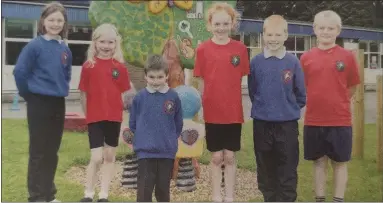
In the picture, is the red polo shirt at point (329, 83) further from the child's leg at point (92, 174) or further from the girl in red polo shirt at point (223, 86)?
the child's leg at point (92, 174)

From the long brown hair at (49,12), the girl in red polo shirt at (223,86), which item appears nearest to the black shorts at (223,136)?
the girl in red polo shirt at (223,86)

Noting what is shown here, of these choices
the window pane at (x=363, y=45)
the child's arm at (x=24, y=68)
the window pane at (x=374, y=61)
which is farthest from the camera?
the window pane at (x=374, y=61)

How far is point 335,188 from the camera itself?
10.4ft

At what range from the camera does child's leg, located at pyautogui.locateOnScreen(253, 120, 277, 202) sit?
9.96ft

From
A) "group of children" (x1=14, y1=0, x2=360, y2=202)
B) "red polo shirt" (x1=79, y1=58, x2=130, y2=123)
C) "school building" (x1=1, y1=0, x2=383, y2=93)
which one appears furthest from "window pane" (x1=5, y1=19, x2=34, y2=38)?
"red polo shirt" (x1=79, y1=58, x2=130, y2=123)

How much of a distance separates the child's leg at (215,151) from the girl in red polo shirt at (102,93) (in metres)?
0.46

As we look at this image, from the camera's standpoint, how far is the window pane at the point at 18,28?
2967mm

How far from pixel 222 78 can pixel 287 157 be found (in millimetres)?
518

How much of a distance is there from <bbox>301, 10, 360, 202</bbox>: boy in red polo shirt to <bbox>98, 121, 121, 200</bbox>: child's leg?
99 centimetres

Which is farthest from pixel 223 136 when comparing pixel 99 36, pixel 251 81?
pixel 99 36

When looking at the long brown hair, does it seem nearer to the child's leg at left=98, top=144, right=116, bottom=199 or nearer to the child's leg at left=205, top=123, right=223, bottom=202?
the child's leg at left=98, top=144, right=116, bottom=199

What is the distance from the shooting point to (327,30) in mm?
3127

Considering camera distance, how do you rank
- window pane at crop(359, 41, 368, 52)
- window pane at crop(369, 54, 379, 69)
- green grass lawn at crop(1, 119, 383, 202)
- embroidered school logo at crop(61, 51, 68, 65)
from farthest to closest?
1. window pane at crop(369, 54, 379, 69)
2. window pane at crop(359, 41, 368, 52)
3. green grass lawn at crop(1, 119, 383, 202)
4. embroidered school logo at crop(61, 51, 68, 65)

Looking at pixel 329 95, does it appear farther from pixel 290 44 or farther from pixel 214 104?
pixel 214 104
